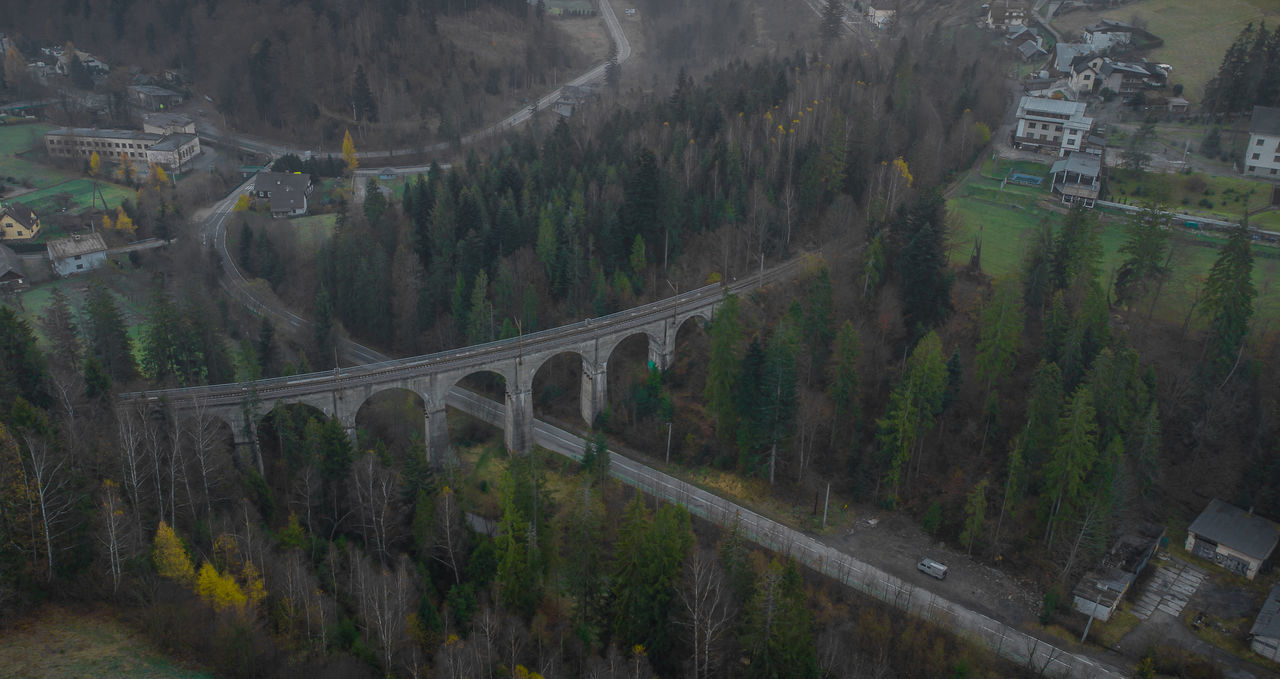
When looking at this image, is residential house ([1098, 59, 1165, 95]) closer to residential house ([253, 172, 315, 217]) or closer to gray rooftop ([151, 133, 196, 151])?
residential house ([253, 172, 315, 217])

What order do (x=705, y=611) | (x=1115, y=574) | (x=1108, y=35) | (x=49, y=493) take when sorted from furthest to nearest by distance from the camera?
(x=1108, y=35) < (x=1115, y=574) < (x=705, y=611) < (x=49, y=493)

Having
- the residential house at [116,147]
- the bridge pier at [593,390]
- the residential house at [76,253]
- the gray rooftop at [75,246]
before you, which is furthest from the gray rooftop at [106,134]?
the bridge pier at [593,390]

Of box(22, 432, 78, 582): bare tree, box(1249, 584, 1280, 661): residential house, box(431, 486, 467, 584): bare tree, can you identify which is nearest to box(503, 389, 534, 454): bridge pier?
box(431, 486, 467, 584): bare tree

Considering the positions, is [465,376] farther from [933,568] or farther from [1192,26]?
[1192,26]

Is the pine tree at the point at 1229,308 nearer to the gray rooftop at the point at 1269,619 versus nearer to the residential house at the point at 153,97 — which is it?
the gray rooftop at the point at 1269,619

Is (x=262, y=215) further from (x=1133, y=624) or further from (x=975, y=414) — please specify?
(x=1133, y=624)

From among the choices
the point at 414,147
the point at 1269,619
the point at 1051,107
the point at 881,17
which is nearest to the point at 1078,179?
the point at 1051,107
